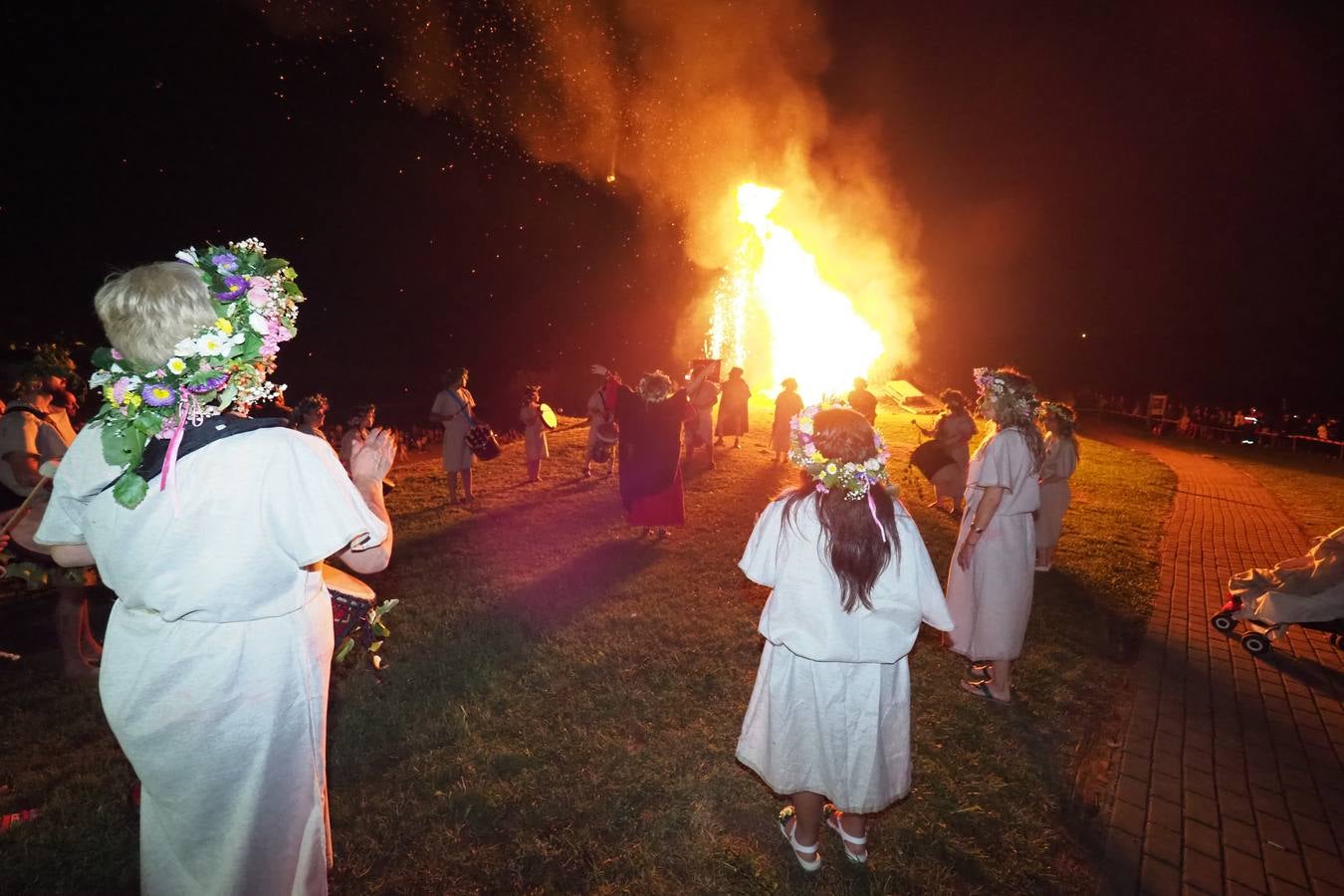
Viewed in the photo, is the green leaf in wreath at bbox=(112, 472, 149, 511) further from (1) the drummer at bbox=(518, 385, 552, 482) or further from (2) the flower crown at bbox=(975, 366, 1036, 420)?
(1) the drummer at bbox=(518, 385, 552, 482)

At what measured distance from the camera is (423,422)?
22.3 metres

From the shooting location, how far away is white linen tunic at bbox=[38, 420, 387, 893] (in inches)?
77.5

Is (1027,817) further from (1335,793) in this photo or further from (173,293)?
(173,293)

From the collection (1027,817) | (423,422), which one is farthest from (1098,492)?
(423,422)

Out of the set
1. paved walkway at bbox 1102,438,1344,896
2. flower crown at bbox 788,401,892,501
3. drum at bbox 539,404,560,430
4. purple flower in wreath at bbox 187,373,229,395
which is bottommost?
paved walkway at bbox 1102,438,1344,896

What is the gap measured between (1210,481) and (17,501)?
22.5 meters

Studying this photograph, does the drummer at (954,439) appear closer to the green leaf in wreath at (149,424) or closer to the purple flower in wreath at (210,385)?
the purple flower in wreath at (210,385)

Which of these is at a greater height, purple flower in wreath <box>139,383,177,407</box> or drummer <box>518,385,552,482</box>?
purple flower in wreath <box>139,383,177,407</box>

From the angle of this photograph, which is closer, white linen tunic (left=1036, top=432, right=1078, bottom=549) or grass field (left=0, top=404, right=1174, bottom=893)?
grass field (left=0, top=404, right=1174, bottom=893)

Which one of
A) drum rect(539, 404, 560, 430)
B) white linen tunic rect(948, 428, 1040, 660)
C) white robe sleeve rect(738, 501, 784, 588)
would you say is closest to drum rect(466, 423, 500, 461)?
drum rect(539, 404, 560, 430)

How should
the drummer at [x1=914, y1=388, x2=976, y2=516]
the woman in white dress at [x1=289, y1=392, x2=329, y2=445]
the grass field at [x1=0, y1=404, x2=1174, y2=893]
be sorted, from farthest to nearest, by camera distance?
the drummer at [x1=914, y1=388, x2=976, y2=516], the woman in white dress at [x1=289, y1=392, x2=329, y2=445], the grass field at [x1=0, y1=404, x2=1174, y2=893]

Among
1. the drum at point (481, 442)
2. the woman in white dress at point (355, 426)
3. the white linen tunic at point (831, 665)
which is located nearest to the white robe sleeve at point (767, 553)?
the white linen tunic at point (831, 665)

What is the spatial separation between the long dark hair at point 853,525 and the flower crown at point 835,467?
0.03 m

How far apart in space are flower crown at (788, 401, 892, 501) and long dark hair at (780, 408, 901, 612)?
26 mm
